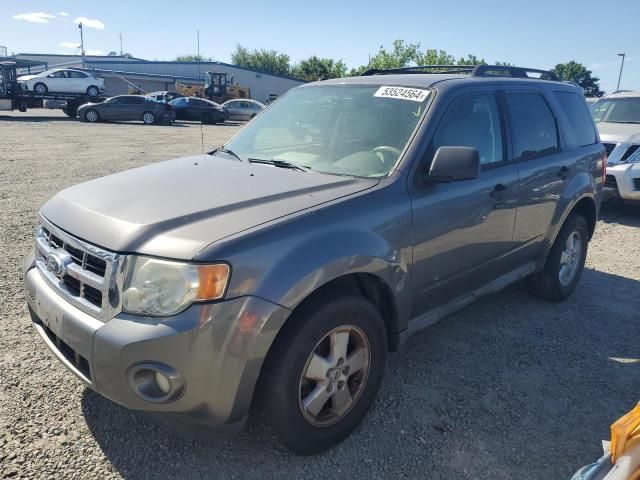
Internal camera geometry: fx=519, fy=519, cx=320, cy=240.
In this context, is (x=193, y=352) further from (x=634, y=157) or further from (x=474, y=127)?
(x=634, y=157)

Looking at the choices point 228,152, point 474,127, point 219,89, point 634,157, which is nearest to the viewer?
point 474,127

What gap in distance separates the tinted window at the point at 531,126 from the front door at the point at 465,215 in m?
0.21

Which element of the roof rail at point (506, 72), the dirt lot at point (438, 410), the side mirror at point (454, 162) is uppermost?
the roof rail at point (506, 72)

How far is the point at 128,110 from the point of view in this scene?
26.8 metres

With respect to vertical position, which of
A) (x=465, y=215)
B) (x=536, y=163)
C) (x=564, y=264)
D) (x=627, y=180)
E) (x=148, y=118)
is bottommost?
(x=564, y=264)

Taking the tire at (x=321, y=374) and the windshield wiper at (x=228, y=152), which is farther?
the windshield wiper at (x=228, y=152)

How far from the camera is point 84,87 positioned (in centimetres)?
3041

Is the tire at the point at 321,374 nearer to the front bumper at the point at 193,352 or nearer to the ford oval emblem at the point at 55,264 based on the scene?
the front bumper at the point at 193,352

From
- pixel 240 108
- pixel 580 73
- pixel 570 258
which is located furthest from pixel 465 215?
pixel 580 73

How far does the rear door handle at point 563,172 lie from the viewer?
423 centimetres

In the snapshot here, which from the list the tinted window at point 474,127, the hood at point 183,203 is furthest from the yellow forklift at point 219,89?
the hood at point 183,203

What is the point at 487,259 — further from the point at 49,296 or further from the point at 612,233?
the point at 612,233

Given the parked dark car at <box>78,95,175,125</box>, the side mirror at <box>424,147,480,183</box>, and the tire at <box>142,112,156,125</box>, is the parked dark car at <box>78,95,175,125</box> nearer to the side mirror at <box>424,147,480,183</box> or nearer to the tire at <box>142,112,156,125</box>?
the tire at <box>142,112,156,125</box>

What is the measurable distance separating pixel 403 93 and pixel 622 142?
21.6 feet
